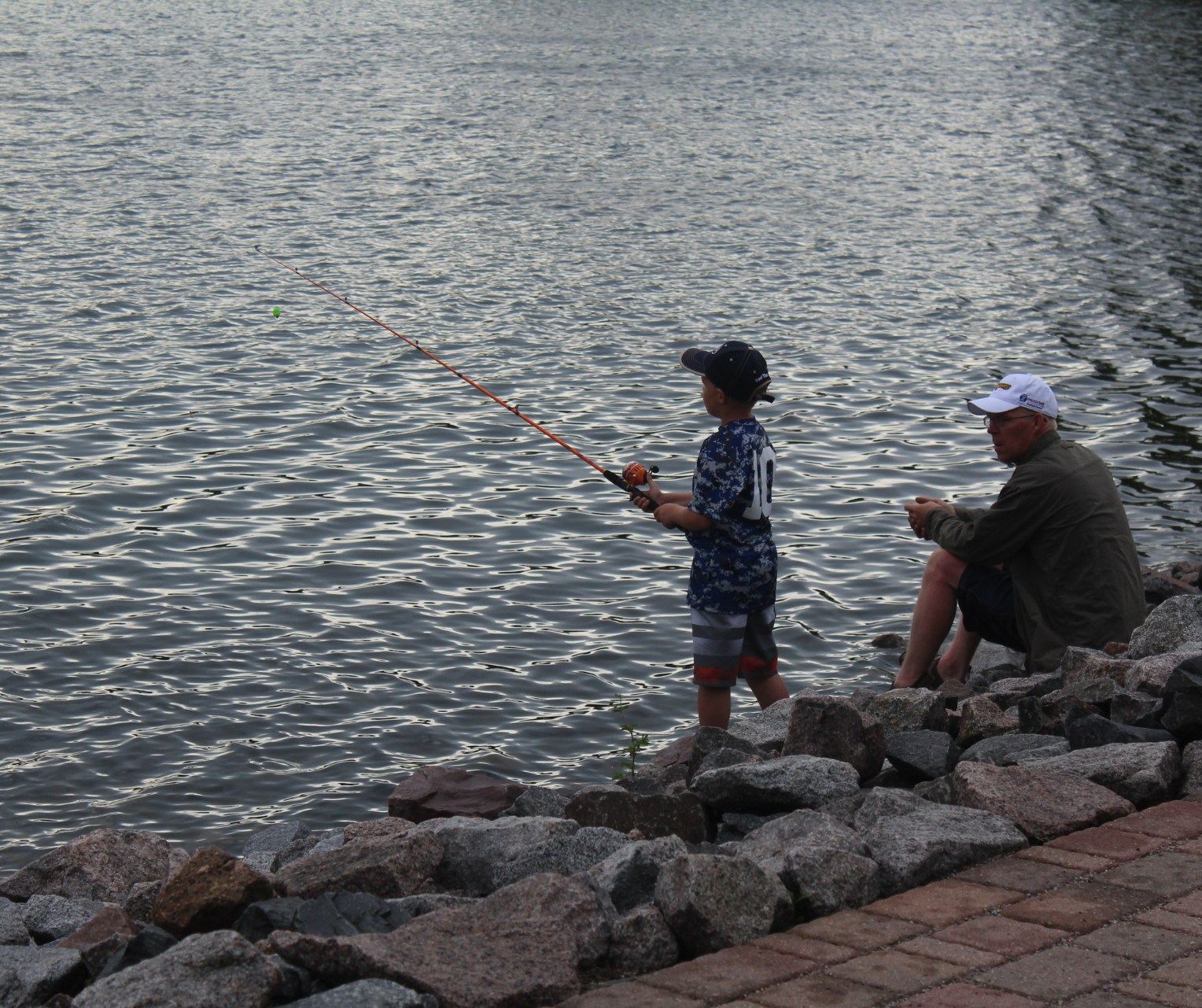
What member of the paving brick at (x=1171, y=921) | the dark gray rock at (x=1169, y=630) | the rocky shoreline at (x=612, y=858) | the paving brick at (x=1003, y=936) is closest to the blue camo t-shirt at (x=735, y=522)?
the rocky shoreline at (x=612, y=858)

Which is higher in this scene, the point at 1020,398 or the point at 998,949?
the point at 1020,398

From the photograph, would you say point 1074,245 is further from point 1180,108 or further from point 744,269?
point 1180,108

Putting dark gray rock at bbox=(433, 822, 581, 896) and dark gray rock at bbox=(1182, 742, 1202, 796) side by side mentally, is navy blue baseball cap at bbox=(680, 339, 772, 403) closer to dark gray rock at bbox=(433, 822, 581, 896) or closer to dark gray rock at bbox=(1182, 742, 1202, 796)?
dark gray rock at bbox=(433, 822, 581, 896)

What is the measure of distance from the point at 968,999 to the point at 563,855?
1614 mm

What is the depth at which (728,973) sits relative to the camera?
11.3 feet

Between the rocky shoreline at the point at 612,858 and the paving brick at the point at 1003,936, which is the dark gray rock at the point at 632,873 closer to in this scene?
the rocky shoreline at the point at 612,858

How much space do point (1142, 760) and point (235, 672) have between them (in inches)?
171

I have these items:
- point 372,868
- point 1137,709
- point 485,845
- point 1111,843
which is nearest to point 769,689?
point 1137,709

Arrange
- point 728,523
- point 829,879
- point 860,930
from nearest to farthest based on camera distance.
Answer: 1. point 860,930
2. point 829,879
3. point 728,523

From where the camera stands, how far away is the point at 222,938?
359 cm

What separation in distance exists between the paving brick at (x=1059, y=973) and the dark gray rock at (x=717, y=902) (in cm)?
59

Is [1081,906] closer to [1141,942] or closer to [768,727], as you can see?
[1141,942]

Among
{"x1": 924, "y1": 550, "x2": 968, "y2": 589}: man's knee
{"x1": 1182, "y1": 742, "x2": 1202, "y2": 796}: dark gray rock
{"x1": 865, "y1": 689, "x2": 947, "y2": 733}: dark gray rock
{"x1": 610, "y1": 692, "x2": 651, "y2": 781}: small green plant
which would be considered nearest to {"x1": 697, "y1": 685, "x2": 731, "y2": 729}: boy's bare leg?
{"x1": 610, "y1": 692, "x2": 651, "y2": 781}: small green plant

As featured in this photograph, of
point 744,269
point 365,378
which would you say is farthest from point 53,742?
point 744,269
